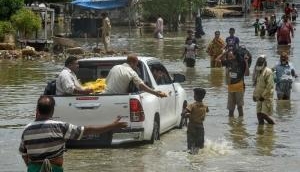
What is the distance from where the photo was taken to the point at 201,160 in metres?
12.0

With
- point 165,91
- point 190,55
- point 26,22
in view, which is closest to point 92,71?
point 165,91

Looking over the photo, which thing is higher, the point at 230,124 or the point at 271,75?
the point at 271,75

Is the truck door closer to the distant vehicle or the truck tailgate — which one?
the truck tailgate

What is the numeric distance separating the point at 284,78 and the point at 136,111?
7515mm

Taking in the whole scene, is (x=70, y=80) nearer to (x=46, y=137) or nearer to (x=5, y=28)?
(x=46, y=137)

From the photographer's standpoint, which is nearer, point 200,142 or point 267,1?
point 200,142

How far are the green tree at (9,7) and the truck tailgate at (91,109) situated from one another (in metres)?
25.6

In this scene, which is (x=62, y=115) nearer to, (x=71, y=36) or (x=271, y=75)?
(x=271, y=75)

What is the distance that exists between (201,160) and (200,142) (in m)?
0.64

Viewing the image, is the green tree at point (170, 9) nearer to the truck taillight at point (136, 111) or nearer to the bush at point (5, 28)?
the bush at point (5, 28)

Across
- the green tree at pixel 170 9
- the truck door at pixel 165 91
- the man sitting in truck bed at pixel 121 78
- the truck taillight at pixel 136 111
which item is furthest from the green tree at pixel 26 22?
the truck taillight at pixel 136 111

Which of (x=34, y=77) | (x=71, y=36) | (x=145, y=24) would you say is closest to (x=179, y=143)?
(x=34, y=77)

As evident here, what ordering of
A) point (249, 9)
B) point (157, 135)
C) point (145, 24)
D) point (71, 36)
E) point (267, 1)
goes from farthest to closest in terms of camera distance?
point (267, 1) → point (249, 9) → point (145, 24) → point (71, 36) → point (157, 135)

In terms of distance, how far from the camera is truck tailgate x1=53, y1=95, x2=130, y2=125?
491 inches
